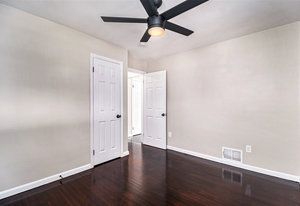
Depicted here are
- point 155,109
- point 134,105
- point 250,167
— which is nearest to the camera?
point 250,167

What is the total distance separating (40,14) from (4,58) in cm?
81

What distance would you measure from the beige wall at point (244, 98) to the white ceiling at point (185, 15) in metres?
0.35

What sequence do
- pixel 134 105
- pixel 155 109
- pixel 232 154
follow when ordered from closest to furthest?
1. pixel 232 154
2. pixel 155 109
3. pixel 134 105

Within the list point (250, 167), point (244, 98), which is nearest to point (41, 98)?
point (244, 98)

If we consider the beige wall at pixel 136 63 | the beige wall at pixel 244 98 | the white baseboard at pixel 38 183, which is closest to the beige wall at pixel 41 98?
the white baseboard at pixel 38 183

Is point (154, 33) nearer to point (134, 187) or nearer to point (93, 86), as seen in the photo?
point (93, 86)

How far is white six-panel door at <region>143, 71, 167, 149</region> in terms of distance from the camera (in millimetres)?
4277

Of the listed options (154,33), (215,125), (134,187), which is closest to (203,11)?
(154,33)

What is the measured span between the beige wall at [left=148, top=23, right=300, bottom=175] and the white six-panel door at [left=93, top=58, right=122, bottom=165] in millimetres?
1478

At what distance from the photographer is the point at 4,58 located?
2.11 m

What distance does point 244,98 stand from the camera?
3031 mm

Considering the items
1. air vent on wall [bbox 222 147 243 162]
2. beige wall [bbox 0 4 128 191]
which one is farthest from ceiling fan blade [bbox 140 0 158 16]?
air vent on wall [bbox 222 147 243 162]

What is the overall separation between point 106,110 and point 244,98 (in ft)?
8.99

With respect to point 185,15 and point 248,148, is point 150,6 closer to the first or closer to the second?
point 185,15
